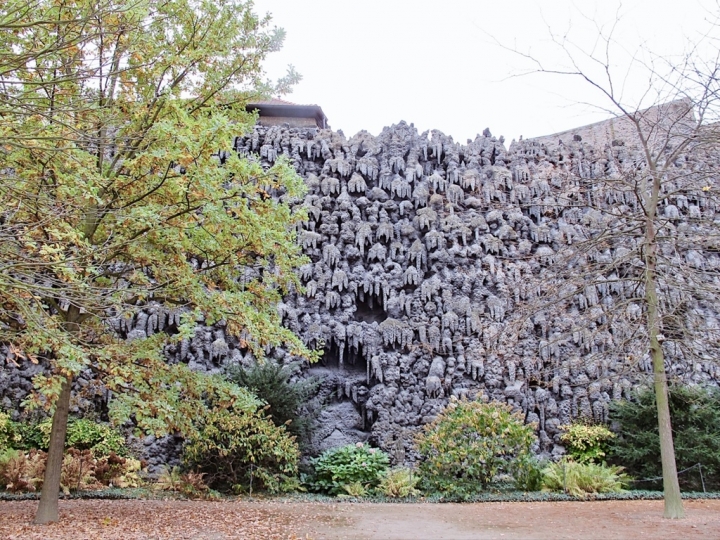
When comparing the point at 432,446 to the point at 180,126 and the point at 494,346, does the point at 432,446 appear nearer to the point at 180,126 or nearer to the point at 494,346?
the point at 494,346

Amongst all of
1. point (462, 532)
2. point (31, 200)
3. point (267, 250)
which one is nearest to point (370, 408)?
point (462, 532)

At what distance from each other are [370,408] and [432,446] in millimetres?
2141

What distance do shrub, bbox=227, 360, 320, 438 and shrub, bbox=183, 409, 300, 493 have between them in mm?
535

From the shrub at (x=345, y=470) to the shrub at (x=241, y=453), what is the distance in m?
0.67

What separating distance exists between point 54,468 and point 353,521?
339 centimetres

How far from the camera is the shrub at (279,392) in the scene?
941 cm

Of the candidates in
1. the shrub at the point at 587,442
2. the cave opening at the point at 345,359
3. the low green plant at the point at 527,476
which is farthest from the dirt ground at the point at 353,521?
the cave opening at the point at 345,359

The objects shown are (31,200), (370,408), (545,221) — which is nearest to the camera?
(31,200)

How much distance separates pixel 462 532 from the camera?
6.21 m

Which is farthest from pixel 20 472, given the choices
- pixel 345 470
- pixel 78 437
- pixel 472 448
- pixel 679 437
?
pixel 679 437

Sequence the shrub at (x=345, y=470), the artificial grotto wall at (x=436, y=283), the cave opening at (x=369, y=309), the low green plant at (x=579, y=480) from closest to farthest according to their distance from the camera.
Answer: the low green plant at (x=579, y=480), the shrub at (x=345, y=470), the artificial grotto wall at (x=436, y=283), the cave opening at (x=369, y=309)

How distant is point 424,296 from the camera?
1189 cm

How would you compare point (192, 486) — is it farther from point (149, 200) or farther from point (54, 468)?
point (149, 200)

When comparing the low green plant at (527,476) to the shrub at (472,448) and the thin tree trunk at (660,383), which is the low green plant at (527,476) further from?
the thin tree trunk at (660,383)
